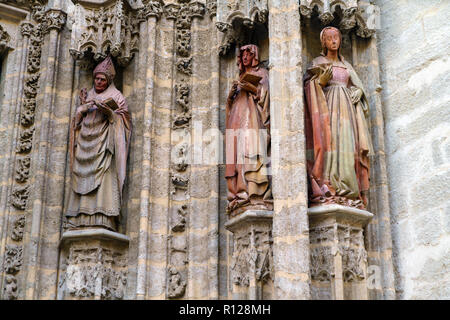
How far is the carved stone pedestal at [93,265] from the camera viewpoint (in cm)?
789

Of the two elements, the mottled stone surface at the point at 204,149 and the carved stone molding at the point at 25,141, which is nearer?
the mottled stone surface at the point at 204,149

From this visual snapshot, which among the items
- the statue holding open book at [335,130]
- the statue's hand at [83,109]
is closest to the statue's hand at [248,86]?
the statue holding open book at [335,130]

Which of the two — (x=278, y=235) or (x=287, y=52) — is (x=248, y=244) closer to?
(x=278, y=235)

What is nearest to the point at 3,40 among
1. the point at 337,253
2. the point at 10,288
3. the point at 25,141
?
the point at 25,141

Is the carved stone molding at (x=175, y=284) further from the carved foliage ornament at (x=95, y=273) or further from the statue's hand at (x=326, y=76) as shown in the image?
the statue's hand at (x=326, y=76)

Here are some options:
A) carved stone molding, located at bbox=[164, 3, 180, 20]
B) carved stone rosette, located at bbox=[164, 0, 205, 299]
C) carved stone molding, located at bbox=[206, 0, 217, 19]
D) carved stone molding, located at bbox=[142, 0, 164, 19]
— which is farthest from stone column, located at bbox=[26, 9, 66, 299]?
carved stone molding, located at bbox=[206, 0, 217, 19]

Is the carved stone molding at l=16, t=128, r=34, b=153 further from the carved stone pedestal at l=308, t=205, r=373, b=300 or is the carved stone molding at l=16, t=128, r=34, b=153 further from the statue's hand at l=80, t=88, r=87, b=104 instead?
the carved stone pedestal at l=308, t=205, r=373, b=300

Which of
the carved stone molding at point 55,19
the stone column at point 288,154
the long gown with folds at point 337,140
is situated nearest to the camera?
the stone column at point 288,154

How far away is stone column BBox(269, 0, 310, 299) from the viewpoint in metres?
7.05

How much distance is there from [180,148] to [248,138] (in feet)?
2.99

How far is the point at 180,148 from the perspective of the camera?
8.49m

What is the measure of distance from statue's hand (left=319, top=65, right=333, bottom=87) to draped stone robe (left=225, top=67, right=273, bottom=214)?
0.54 meters

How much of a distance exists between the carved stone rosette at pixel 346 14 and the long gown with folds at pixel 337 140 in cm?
46

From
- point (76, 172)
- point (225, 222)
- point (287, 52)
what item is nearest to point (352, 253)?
point (225, 222)
